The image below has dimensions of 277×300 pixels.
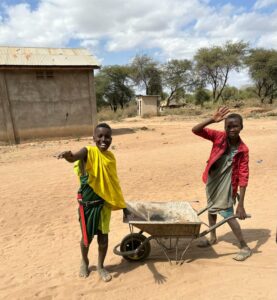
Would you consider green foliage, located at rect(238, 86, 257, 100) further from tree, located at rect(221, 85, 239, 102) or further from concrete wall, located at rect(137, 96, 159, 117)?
concrete wall, located at rect(137, 96, 159, 117)

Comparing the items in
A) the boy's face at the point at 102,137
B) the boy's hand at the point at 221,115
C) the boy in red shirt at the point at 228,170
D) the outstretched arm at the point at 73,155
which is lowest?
the boy in red shirt at the point at 228,170

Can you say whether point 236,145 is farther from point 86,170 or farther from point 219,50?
point 219,50

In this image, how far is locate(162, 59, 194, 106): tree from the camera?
4123 centimetres

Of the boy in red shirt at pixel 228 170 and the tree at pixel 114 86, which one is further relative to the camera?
the tree at pixel 114 86

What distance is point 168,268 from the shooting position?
3.29m

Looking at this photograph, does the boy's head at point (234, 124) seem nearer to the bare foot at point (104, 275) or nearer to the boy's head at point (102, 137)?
the boy's head at point (102, 137)

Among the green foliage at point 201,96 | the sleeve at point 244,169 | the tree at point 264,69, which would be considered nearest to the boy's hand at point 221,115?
the sleeve at point 244,169

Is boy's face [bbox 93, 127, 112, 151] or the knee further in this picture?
the knee

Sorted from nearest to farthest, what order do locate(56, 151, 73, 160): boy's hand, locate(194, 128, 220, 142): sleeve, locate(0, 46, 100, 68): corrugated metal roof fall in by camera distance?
1. locate(56, 151, 73, 160): boy's hand
2. locate(194, 128, 220, 142): sleeve
3. locate(0, 46, 100, 68): corrugated metal roof

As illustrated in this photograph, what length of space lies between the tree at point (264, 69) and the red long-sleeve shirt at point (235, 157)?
3323 centimetres

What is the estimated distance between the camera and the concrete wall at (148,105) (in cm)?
2764

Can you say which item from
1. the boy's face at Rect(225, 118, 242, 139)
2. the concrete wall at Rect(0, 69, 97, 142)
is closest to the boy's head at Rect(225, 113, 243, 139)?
the boy's face at Rect(225, 118, 242, 139)

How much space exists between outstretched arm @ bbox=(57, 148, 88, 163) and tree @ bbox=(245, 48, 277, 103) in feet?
113

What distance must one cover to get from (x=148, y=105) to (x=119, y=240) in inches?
955
